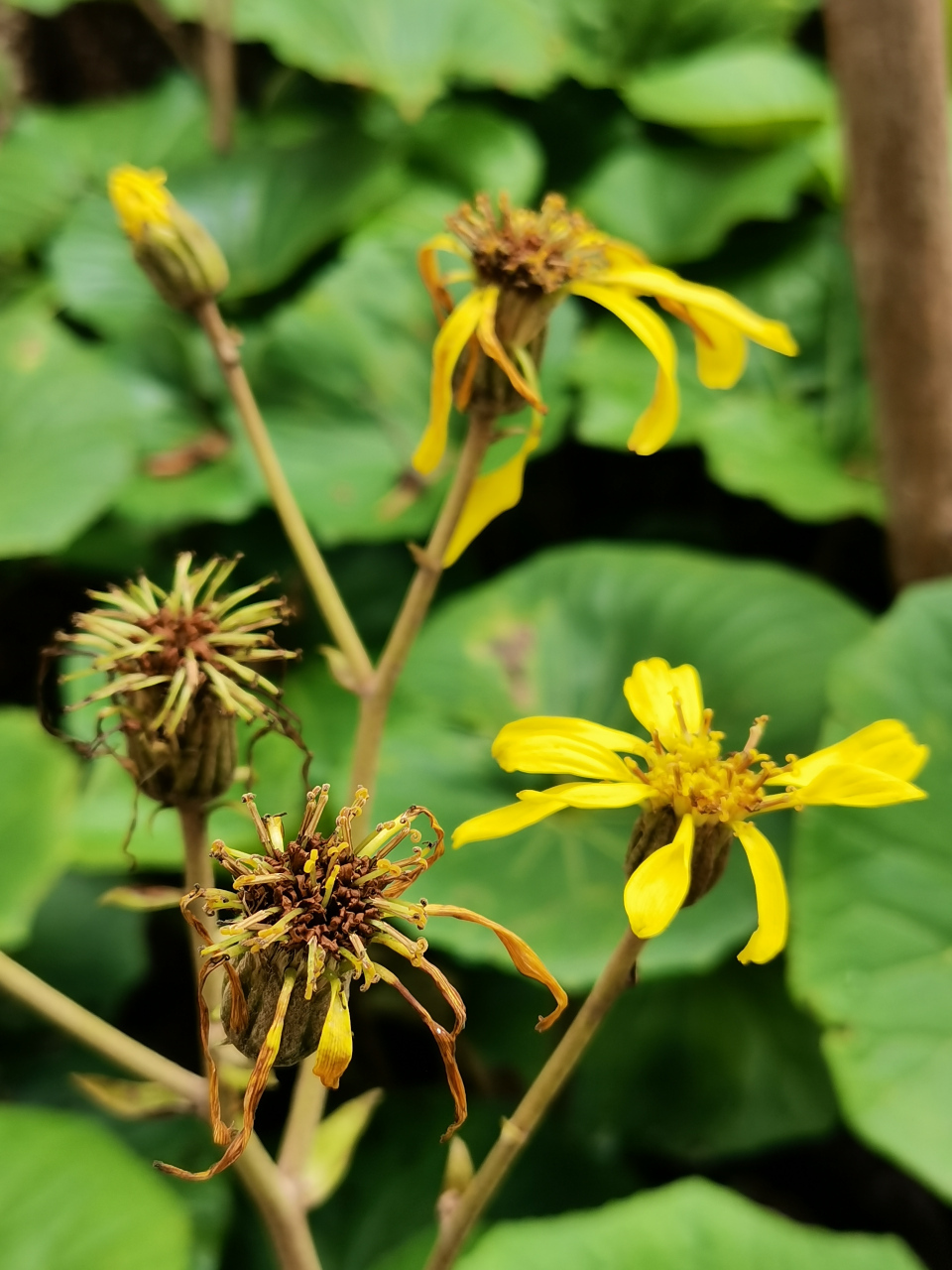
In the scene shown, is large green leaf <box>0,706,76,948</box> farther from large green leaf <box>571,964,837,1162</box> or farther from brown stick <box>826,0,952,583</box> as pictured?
brown stick <box>826,0,952,583</box>

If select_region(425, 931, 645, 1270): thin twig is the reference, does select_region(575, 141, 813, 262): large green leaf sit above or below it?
above

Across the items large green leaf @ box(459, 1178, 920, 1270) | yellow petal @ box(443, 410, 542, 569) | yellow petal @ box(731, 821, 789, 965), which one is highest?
yellow petal @ box(443, 410, 542, 569)

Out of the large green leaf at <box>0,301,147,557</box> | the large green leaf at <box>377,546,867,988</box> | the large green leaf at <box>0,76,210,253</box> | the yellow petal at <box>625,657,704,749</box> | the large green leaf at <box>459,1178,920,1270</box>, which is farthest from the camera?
the large green leaf at <box>0,76,210,253</box>

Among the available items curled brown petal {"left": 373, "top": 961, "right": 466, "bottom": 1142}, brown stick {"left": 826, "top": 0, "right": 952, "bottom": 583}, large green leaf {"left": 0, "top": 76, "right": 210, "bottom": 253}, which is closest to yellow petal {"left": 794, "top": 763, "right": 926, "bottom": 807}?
curled brown petal {"left": 373, "top": 961, "right": 466, "bottom": 1142}

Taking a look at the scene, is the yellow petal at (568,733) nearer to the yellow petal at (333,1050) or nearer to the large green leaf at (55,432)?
the yellow petal at (333,1050)

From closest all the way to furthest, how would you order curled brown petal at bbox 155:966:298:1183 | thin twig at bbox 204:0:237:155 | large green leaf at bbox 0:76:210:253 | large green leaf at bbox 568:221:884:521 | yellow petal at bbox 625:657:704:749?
1. curled brown petal at bbox 155:966:298:1183
2. yellow petal at bbox 625:657:704:749
3. large green leaf at bbox 568:221:884:521
4. thin twig at bbox 204:0:237:155
5. large green leaf at bbox 0:76:210:253

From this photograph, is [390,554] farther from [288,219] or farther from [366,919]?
[366,919]

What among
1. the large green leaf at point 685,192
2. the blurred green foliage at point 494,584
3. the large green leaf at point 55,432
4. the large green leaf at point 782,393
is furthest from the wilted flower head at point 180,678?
the large green leaf at point 685,192

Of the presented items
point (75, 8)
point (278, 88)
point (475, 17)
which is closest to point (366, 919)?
point (475, 17)
